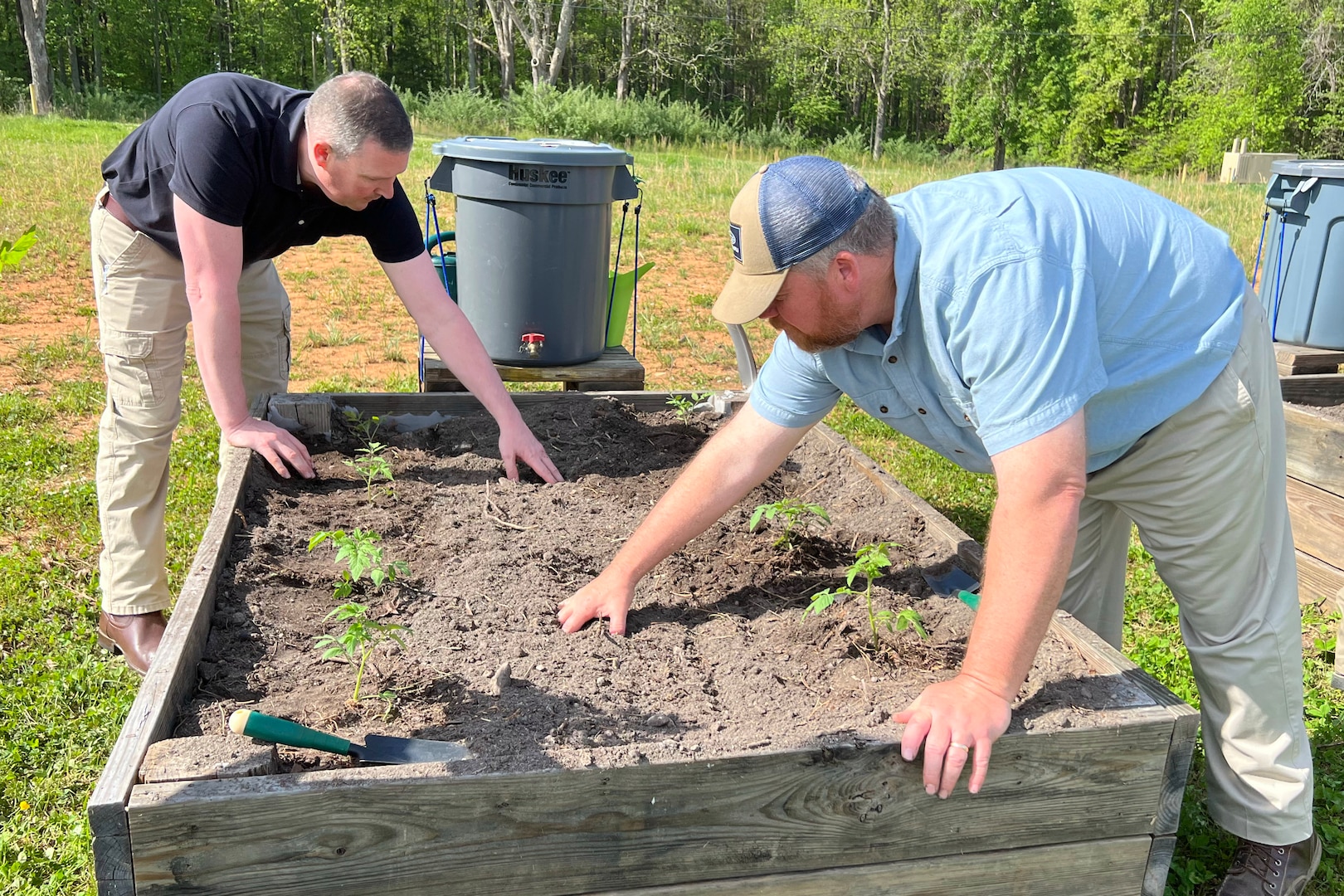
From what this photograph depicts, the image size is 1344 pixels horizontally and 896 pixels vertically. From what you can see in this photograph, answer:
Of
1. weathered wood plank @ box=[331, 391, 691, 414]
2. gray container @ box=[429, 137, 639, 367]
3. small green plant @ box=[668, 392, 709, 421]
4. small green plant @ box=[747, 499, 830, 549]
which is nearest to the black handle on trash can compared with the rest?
gray container @ box=[429, 137, 639, 367]

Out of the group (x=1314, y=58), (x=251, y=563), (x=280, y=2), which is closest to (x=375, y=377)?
(x=251, y=563)

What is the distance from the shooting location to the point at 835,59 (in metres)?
48.0

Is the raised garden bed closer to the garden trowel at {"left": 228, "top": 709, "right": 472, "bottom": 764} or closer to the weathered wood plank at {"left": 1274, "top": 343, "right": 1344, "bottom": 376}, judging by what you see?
the garden trowel at {"left": 228, "top": 709, "right": 472, "bottom": 764}

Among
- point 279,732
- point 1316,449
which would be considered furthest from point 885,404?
point 1316,449

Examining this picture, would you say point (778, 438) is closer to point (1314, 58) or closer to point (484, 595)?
point (484, 595)

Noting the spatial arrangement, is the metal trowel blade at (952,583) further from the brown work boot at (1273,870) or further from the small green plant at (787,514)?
the brown work boot at (1273,870)

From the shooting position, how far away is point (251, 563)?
110 inches

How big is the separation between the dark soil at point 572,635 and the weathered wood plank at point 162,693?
0.19 feet

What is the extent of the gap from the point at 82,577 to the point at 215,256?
167 cm

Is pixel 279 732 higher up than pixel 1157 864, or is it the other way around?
pixel 279 732

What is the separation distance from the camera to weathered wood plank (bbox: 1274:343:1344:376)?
503 cm

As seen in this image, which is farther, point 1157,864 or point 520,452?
point 520,452

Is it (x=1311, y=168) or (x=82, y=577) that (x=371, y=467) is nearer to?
(x=82, y=577)

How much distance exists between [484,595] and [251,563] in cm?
66
